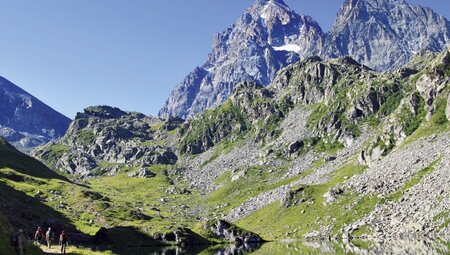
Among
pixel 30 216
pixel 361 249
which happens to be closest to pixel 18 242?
pixel 361 249

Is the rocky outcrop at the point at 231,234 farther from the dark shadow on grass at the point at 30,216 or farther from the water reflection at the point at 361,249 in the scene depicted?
the dark shadow on grass at the point at 30,216

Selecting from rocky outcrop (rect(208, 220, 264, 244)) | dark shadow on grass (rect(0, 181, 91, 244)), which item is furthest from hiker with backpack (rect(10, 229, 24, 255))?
rocky outcrop (rect(208, 220, 264, 244))

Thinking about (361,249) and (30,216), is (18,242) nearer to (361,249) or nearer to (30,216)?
(361,249)

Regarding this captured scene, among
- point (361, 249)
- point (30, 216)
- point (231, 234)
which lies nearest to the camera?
point (361, 249)

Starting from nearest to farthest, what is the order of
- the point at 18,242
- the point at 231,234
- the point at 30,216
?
the point at 18,242
the point at 30,216
the point at 231,234

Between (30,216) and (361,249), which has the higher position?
(30,216)

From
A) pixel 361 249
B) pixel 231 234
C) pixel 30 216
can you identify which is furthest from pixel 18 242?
pixel 231 234

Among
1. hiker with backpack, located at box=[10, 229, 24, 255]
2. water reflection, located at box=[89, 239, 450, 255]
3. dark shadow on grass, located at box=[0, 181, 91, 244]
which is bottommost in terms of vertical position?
water reflection, located at box=[89, 239, 450, 255]

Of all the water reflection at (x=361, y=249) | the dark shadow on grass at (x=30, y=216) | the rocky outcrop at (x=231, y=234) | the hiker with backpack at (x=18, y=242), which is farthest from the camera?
the rocky outcrop at (x=231, y=234)

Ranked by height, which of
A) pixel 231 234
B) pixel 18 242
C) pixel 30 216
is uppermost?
pixel 30 216

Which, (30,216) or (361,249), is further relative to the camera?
(30,216)

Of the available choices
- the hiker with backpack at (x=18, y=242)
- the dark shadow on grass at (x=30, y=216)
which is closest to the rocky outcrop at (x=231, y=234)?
the dark shadow on grass at (x=30, y=216)

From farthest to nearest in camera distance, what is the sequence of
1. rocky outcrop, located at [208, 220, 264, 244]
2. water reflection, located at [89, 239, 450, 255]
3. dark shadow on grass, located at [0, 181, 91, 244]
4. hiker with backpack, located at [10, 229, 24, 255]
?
rocky outcrop, located at [208, 220, 264, 244]
dark shadow on grass, located at [0, 181, 91, 244]
water reflection, located at [89, 239, 450, 255]
hiker with backpack, located at [10, 229, 24, 255]

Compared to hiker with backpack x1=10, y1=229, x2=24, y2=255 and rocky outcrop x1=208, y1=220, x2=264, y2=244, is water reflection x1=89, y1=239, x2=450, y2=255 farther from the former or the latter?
hiker with backpack x1=10, y1=229, x2=24, y2=255
